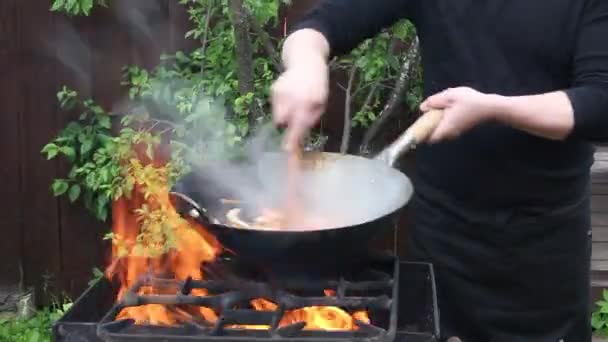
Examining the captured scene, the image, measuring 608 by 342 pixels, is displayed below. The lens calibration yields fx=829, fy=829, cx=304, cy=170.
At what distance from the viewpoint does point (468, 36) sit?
2.25m

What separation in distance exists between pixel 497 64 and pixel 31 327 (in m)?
2.70

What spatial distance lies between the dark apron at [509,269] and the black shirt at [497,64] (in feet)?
0.17

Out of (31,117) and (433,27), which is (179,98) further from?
(433,27)

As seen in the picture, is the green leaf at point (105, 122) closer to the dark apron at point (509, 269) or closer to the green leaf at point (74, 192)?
the green leaf at point (74, 192)

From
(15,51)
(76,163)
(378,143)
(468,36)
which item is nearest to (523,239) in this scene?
(468,36)

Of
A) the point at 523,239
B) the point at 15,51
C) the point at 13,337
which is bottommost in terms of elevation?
the point at 13,337

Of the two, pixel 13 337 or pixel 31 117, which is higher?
pixel 31 117

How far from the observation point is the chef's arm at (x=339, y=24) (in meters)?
2.17

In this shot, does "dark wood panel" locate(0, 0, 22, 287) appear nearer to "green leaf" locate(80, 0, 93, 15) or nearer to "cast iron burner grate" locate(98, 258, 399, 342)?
"green leaf" locate(80, 0, 93, 15)

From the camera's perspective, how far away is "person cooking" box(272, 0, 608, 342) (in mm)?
2156

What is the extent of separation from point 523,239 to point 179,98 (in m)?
1.76

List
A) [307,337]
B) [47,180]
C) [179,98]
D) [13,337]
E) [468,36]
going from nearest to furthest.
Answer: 1. [307,337]
2. [468,36]
3. [179,98]
4. [13,337]
5. [47,180]

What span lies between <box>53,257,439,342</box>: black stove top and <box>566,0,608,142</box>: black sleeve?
0.53 metres

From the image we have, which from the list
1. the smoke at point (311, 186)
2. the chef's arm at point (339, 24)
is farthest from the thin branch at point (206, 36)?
the smoke at point (311, 186)
